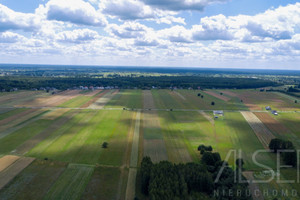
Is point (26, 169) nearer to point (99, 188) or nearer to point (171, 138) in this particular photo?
point (99, 188)

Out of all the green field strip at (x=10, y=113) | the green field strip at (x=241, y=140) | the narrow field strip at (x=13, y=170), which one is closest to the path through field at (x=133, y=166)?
the green field strip at (x=241, y=140)

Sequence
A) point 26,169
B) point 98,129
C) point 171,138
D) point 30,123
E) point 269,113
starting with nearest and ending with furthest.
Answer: point 26,169 < point 171,138 < point 98,129 < point 30,123 < point 269,113

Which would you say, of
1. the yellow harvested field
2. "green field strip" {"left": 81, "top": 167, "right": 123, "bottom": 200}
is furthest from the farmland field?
the yellow harvested field

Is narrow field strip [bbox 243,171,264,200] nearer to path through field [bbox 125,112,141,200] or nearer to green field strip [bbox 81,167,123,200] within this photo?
path through field [bbox 125,112,141,200]

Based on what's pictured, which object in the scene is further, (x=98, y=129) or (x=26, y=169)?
(x=98, y=129)

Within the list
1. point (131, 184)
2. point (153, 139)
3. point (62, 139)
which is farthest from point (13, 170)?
point (153, 139)

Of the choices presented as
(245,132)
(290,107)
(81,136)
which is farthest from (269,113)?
(81,136)
